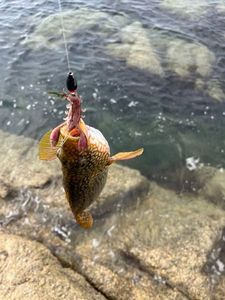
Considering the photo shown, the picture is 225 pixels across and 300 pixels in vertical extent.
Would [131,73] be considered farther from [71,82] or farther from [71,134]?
[71,82]

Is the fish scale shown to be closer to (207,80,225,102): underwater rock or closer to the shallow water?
the shallow water

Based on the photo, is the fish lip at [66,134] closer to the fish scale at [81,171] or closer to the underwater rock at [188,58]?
the fish scale at [81,171]

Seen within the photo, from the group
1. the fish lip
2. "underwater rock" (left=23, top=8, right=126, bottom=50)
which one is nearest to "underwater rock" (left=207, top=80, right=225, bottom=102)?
"underwater rock" (left=23, top=8, right=126, bottom=50)

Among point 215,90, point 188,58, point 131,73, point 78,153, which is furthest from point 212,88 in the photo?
point 78,153

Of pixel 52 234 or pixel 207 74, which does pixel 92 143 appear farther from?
pixel 207 74

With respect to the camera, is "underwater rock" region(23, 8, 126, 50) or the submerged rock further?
the submerged rock
